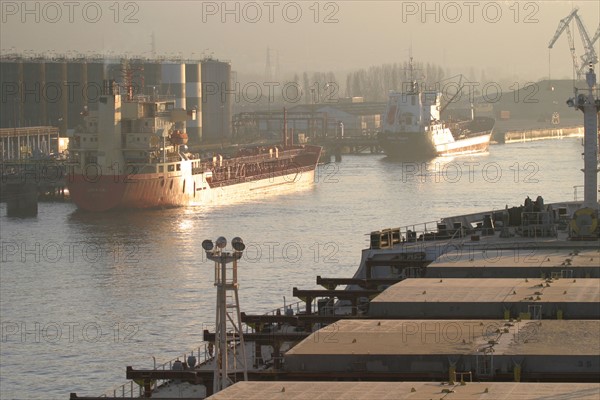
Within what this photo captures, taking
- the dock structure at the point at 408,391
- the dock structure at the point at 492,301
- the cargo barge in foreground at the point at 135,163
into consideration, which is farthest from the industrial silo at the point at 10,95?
the dock structure at the point at 408,391

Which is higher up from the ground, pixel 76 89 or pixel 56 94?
pixel 76 89

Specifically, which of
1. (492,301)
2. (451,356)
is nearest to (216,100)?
(492,301)

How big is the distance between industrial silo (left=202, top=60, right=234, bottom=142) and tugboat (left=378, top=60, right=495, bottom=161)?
12.5 meters

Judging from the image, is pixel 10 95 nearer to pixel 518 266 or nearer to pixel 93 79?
pixel 93 79

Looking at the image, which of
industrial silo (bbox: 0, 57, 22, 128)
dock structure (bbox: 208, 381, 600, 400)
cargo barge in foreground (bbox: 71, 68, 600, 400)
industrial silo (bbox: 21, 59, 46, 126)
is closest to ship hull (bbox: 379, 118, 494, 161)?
industrial silo (bbox: 21, 59, 46, 126)

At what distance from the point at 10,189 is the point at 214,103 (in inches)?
2271

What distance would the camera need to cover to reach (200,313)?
3362cm

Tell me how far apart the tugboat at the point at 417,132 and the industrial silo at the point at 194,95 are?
12.4 m

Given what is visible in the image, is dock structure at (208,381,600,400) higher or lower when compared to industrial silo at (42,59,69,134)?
lower

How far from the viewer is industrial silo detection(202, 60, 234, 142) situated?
404ft

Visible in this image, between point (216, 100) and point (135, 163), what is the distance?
5437 cm

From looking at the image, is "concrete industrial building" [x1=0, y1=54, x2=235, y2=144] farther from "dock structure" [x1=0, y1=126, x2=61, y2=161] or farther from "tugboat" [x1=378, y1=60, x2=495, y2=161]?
"tugboat" [x1=378, y1=60, x2=495, y2=161]

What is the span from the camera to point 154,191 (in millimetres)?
70688

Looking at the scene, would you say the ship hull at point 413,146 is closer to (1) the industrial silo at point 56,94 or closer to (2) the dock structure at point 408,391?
(1) the industrial silo at point 56,94
